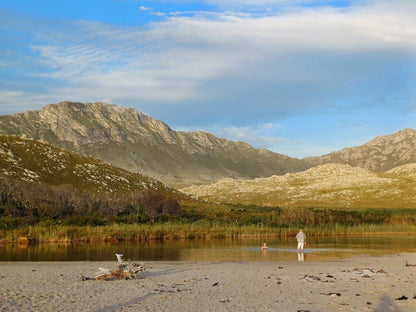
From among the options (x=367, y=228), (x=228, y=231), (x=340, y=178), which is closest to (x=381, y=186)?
(x=340, y=178)

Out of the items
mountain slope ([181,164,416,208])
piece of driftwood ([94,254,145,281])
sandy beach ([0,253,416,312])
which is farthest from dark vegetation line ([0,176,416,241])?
mountain slope ([181,164,416,208])

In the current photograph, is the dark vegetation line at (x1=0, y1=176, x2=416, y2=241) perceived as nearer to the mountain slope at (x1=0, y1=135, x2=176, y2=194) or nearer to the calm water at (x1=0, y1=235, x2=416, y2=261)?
the calm water at (x1=0, y1=235, x2=416, y2=261)

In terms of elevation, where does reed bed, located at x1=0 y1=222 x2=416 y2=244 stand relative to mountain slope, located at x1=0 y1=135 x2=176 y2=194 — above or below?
below

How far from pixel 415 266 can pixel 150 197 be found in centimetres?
4906

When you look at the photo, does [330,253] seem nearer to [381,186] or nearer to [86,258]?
[86,258]

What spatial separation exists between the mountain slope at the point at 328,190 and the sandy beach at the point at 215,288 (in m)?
103

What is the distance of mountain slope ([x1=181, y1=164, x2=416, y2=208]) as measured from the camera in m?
134

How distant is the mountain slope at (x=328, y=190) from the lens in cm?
13400

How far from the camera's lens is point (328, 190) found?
15775 centimetres

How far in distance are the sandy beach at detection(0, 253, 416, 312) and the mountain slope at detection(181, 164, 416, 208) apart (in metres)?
103

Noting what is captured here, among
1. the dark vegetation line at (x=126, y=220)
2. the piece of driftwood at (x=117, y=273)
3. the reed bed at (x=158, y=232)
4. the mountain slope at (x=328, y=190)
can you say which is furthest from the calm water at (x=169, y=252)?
the mountain slope at (x=328, y=190)

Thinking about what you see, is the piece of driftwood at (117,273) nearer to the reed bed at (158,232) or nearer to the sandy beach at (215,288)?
the sandy beach at (215,288)

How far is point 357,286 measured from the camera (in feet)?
64.2

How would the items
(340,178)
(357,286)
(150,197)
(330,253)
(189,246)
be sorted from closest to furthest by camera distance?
(357,286)
(330,253)
(189,246)
(150,197)
(340,178)
